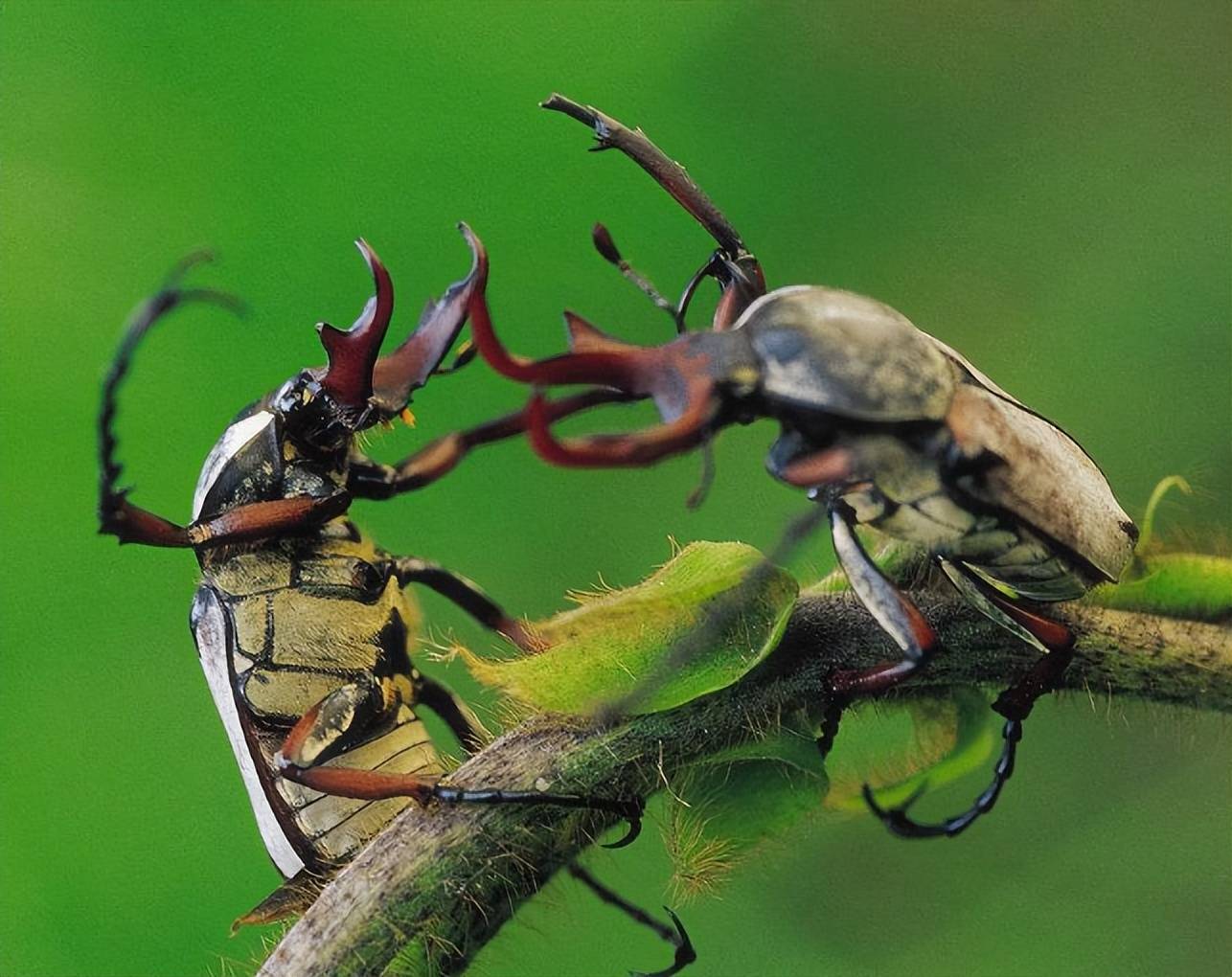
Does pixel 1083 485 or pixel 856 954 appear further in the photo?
pixel 856 954

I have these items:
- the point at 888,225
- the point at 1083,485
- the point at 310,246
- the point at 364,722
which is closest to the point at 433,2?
the point at 310,246

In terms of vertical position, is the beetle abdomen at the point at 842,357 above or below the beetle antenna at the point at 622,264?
below

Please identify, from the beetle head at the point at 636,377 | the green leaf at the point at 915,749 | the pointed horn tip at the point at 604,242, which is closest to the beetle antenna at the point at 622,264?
the pointed horn tip at the point at 604,242

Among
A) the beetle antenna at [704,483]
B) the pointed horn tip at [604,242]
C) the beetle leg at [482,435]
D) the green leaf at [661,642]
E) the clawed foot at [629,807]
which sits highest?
the pointed horn tip at [604,242]

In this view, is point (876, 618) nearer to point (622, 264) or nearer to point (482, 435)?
point (482, 435)

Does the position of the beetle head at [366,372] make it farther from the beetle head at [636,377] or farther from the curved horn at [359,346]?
the beetle head at [636,377]

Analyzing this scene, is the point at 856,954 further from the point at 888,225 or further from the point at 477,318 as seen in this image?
the point at 477,318

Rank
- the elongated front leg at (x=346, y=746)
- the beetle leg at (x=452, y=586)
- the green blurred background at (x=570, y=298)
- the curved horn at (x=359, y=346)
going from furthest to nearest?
the green blurred background at (x=570, y=298), the beetle leg at (x=452, y=586), the curved horn at (x=359, y=346), the elongated front leg at (x=346, y=746)

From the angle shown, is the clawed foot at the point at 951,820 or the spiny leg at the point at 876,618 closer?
the spiny leg at the point at 876,618
